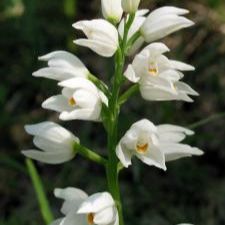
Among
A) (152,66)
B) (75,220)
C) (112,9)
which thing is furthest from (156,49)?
(75,220)

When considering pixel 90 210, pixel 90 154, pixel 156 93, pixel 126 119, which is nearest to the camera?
pixel 90 210

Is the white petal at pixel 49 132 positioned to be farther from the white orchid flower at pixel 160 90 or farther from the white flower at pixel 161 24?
the white flower at pixel 161 24

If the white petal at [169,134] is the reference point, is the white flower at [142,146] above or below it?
above

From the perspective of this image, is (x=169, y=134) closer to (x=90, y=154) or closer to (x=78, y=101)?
Result: (x=90, y=154)

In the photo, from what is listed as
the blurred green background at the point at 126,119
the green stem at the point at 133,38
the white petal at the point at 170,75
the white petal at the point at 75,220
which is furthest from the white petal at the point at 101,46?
the blurred green background at the point at 126,119

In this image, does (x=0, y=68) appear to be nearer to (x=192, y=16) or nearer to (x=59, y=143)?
(x=192, y=16)

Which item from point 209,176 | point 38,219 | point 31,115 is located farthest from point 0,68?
point 209,176
